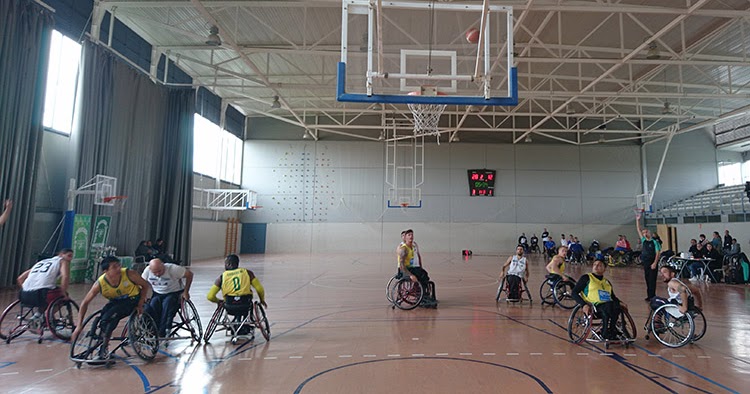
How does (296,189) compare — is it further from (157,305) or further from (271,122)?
(157,305)

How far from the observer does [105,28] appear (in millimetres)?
11477

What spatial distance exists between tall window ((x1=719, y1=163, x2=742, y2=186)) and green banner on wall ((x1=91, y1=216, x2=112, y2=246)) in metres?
28.7

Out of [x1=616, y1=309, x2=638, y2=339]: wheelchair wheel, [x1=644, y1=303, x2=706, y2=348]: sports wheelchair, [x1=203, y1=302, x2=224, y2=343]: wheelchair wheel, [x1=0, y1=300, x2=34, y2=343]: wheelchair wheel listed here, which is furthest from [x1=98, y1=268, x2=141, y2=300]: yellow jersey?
[x1=644, y1=303, x2=706, y2=348]: sports wheelchair

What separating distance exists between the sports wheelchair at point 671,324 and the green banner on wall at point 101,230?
1190cm

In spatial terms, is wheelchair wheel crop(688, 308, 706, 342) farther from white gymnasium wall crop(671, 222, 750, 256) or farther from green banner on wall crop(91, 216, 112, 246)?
white gymnasium wall crop(671, 222, 750, 256)

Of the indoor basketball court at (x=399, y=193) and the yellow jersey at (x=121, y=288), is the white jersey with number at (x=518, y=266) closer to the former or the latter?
the indoor basketball court at (x=399, y=193)

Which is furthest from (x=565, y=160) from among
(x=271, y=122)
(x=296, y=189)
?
(x=271, y=122)

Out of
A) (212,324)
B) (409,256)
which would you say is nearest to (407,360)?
(212,324)

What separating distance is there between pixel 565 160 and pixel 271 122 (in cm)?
1676

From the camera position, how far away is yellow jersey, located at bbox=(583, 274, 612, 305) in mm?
4738

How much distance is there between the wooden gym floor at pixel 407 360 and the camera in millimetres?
3461

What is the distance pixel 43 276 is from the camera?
480cm

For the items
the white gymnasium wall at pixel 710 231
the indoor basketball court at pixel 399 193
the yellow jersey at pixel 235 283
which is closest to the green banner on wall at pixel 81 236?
the indoor basketball court at pixel 399 193

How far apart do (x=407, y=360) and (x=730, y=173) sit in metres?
26.6
